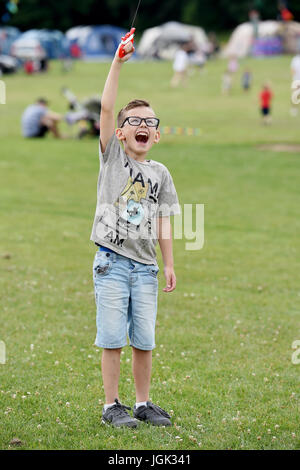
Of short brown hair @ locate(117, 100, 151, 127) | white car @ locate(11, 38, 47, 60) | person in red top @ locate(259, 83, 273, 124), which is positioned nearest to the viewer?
short brown hair @ locate(117, 100, 151, 127)

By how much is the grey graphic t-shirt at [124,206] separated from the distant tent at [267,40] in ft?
185

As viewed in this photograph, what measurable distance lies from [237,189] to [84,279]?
822cm

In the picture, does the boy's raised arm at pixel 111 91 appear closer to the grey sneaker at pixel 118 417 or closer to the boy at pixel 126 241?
the boy at pixel 126 241

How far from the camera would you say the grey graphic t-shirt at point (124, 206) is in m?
4.96

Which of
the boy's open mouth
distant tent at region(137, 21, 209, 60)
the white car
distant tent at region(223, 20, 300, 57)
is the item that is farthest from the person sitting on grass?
distant tent at region(223, 20, 300, 57)

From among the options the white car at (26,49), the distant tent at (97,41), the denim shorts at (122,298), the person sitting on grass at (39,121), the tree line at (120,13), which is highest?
the tree line at (120,13)

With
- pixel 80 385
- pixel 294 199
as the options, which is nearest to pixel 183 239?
pixel 294 199

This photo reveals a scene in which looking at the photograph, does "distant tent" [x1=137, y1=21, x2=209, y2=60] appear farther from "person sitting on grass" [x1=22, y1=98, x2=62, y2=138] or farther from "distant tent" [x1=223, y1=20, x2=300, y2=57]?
"person sitting on grass" [x1=22, y1=98, x2=62, y2=138]

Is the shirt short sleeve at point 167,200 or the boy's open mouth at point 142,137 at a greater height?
the boy's open mouth at point 142,137

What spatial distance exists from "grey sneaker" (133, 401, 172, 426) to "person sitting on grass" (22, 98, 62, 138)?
19.2 metres

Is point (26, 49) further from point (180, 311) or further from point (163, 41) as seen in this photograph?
point (180, 311)

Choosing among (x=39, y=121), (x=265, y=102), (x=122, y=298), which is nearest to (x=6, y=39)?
(x=265, y=102)

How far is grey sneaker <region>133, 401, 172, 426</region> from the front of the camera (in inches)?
200

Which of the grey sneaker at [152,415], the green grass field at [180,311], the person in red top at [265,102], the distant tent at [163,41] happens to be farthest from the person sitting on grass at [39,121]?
the distant tent at [163,41]
